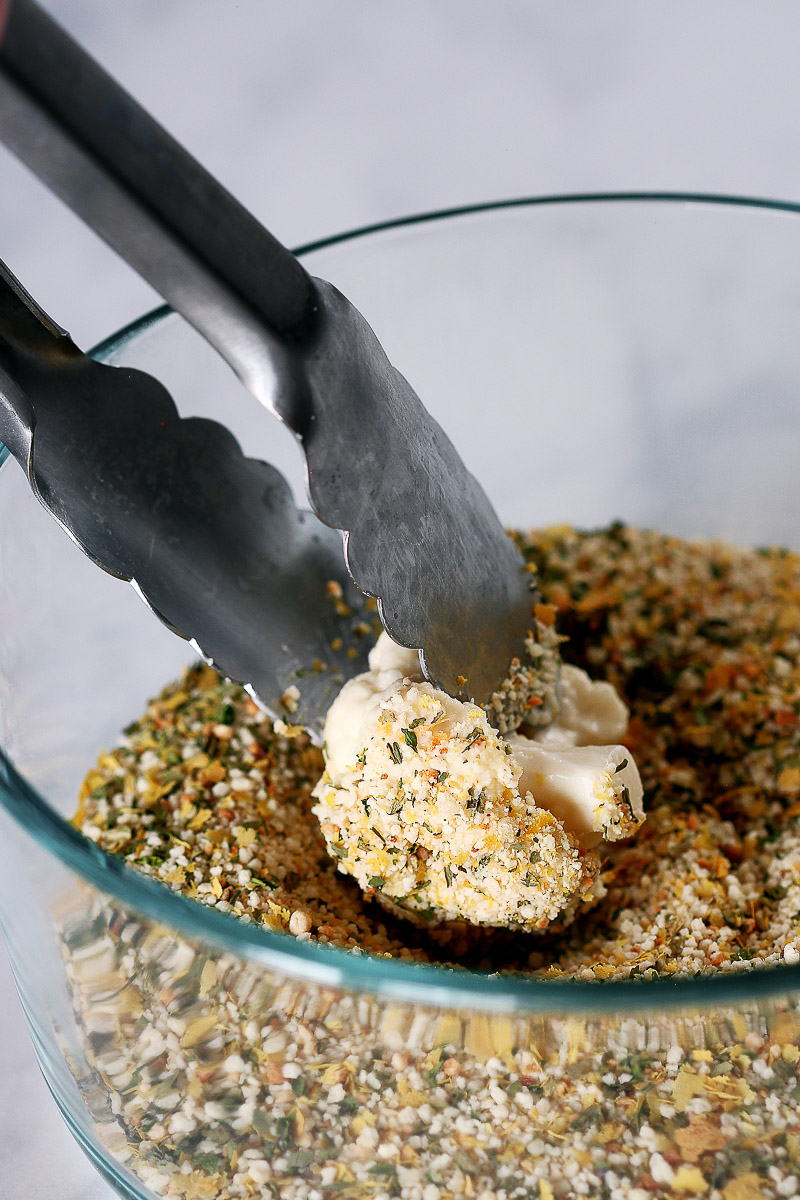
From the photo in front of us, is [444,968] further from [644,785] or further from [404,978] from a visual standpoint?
[644,785]

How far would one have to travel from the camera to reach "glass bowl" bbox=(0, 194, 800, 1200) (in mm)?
681

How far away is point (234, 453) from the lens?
985 millimetres

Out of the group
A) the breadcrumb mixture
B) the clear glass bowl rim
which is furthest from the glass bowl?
the breadcrumb mixture

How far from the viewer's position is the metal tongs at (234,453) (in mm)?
612

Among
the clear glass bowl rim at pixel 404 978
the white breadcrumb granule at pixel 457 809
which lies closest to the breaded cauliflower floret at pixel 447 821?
the white breadcrumb granule at pixel 457 809

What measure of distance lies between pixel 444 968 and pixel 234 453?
16.7 inches

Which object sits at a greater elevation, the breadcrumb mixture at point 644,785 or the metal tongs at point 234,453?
the metal tongs at point 234,453

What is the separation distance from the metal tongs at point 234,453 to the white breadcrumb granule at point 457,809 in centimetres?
6

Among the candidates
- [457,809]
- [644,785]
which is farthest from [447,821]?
[644,785]

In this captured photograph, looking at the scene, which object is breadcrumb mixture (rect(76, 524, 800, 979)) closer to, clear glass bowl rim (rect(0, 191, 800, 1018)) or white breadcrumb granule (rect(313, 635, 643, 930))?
white breadcrumb granule (rect(313, 635, 643, 930))

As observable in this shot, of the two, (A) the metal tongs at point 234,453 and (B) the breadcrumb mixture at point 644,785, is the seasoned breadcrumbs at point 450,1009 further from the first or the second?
(A) the metal tongs at point 234,453

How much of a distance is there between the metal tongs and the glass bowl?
15 centimetres

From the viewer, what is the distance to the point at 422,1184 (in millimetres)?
734

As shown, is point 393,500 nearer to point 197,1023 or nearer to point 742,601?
point 197,1023
